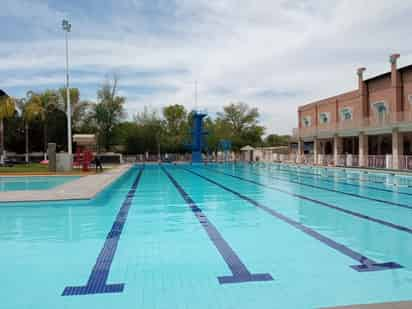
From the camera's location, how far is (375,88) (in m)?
25.5

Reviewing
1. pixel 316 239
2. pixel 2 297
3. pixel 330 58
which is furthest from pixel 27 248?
pixel 330 58

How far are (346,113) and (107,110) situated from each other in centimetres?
2800

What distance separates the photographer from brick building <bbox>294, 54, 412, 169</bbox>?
21141 millimetres

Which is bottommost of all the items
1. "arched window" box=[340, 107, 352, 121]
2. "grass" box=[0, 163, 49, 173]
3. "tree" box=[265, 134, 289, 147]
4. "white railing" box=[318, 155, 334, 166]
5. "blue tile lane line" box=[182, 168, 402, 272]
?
"blue tile lane line" box=[182, 168, 402, 272]

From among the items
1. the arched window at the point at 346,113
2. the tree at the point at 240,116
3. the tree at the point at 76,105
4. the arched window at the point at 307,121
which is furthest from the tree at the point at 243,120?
the arched window at the point at 346,113

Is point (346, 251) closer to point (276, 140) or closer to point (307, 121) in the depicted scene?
point (307, 121)

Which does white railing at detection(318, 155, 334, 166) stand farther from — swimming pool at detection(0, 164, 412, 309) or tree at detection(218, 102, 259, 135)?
tree at detection(218, 102, 259, 135)

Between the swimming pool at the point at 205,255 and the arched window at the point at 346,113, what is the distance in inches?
796

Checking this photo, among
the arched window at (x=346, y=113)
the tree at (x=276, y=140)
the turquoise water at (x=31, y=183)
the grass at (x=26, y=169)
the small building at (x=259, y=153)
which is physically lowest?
the turquoise water at (x=31, y=183)

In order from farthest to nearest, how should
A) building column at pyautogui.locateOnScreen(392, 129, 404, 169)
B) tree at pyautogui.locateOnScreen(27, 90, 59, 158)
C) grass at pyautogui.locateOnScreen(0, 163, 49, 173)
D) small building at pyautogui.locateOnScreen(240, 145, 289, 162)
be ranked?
small building at pyautogui.locateOnScreen(240, 145, 289, 162), tree at pyautogui.locateOnScreen(27, 90, 59, 158), grass at pyautogui.locateOnScreen(0, 163, 49, 173), building column at pyautogui.locateOnScreen(392, 129, 404, 169)

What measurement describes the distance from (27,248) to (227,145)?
3378 centimetres

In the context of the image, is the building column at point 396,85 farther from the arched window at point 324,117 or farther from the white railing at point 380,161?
the arched window at point 324,117

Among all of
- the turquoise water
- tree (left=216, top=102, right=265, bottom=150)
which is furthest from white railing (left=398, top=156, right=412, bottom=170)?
tree (left=216, top=102, right=265, bottom=150)

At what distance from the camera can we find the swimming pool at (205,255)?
3676 mm
